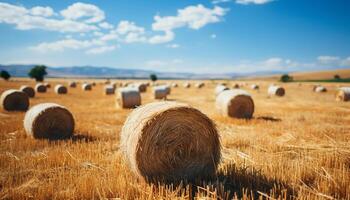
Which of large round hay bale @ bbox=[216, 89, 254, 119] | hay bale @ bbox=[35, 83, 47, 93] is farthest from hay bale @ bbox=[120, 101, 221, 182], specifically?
hay bale @ bbox=[35, 83, 47, 93]

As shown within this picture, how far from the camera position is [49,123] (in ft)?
31.5

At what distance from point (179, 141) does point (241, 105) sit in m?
8.82

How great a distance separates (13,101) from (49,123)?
9.54 meters

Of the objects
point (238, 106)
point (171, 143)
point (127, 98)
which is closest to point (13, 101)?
point (127, 98)

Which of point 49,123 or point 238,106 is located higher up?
point 238,106

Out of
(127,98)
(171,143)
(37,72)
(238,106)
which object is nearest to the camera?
(171,143)

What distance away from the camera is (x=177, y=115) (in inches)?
226

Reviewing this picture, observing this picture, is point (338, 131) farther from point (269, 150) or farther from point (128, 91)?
point (128, 91)

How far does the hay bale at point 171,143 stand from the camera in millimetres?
5469

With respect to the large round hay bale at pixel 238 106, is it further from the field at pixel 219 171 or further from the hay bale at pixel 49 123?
the hay bale at pixel 49 123

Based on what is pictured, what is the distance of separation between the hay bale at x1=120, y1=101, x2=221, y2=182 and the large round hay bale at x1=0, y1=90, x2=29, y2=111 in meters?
14.0

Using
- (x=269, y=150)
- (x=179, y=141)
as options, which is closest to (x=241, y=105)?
(x=269, y=150)

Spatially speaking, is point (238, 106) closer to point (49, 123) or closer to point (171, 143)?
point (49, 123)

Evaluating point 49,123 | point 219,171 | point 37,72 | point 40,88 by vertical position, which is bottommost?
point 219,171
